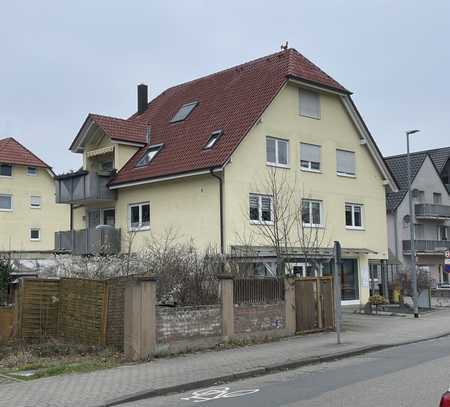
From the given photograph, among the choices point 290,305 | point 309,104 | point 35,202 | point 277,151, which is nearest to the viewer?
point 290,305

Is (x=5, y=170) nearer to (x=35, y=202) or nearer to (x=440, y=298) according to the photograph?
(x=35, y=202)

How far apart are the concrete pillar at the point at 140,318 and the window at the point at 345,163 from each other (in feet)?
59.6

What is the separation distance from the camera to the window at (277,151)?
27297 millimetres

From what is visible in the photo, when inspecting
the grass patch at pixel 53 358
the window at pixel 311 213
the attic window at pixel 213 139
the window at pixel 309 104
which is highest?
the window at pixel 309 104

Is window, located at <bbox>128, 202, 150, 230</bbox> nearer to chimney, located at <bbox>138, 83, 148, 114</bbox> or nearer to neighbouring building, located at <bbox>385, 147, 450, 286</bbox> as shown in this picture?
chimney, located at <bbox>138, 83, 148, 114</bbox>

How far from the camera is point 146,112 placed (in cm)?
3488

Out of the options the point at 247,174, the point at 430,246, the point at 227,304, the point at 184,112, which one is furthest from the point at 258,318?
the point at 430,246

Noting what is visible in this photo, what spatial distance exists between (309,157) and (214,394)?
19.6 m

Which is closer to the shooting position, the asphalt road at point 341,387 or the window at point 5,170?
the asphalt road at point 341,387

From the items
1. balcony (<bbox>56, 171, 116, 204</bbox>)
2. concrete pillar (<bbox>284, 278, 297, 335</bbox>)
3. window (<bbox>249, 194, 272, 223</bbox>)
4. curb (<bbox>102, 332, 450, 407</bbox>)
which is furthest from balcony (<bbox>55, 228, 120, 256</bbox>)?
curb (<bbox>102, 332, 450, 407</bbox>)

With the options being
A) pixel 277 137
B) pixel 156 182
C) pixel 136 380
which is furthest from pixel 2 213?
pixel 136 380

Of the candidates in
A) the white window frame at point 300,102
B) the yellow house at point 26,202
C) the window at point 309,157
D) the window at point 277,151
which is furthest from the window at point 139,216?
the yellow house at point 26,202

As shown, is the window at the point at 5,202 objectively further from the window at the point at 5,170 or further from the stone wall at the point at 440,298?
the stone wall at the point at 440,298

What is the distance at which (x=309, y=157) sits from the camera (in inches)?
1146
